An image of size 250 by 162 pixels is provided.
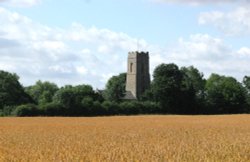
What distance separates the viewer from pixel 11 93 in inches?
3957

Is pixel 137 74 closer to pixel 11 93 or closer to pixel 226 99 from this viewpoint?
pixel 226 99

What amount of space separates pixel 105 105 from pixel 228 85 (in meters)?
34.5

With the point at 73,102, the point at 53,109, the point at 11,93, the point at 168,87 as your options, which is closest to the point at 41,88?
the point at 11,93

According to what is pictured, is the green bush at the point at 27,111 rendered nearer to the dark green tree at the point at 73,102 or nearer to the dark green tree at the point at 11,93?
the dark green tree at the point at 73,102

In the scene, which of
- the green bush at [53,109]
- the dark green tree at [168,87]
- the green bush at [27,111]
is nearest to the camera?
the green bush at [27,111]

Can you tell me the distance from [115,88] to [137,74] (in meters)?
6.32

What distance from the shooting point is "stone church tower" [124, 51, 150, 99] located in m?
139

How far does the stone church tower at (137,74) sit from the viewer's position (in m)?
139

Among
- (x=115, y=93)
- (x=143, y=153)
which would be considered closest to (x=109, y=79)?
(x=115, y=93)

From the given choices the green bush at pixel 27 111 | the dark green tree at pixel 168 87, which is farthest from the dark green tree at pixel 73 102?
the dark green tree at pixel 168 87

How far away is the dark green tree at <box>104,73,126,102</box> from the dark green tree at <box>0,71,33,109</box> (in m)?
34.6

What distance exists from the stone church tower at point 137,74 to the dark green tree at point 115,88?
199cm

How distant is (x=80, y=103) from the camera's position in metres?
83.2

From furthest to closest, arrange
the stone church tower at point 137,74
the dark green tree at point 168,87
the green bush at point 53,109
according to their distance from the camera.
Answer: the stone church tower at point 137,74 → the dark green tree at point 168,87 → the green bush at point 53,109
